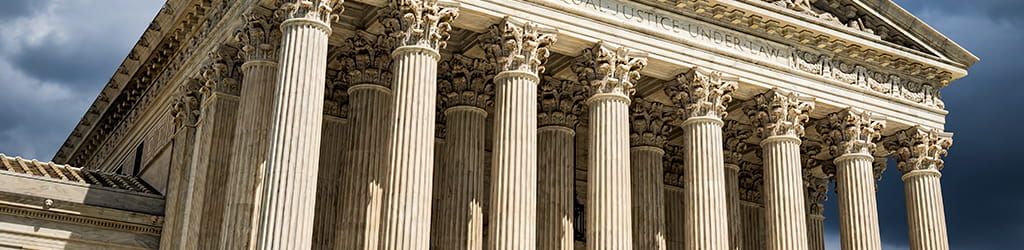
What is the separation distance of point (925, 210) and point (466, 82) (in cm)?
1782

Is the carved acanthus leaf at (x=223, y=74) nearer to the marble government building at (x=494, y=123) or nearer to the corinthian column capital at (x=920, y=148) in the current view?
the marble government building at (x=494, y=123)

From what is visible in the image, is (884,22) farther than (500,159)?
Yes

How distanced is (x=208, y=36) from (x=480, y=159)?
970cm

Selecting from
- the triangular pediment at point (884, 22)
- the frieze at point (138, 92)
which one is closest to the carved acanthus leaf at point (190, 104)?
the frieze at point (138, 92)

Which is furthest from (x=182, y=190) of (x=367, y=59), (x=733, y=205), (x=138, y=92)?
(x=733, y=205)

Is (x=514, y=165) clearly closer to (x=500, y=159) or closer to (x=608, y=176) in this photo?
(x=500, y=159)

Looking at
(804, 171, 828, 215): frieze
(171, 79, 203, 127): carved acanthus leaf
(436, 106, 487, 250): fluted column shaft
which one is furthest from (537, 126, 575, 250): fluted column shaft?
(804, 171, 828, 215): frieze

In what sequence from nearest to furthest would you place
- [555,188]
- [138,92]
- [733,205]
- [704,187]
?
1. [704,187]
2. [555,188]
3. [733,205]
4. [138,92]

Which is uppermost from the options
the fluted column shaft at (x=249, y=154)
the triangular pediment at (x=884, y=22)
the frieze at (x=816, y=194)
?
the triangular pediment at (x=884, y=22)

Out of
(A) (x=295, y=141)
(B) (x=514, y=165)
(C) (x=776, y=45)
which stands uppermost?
(C) (x=776, y=45)

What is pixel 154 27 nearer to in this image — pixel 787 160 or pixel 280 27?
pixel 280 27

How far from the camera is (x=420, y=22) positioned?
31266 millimetres

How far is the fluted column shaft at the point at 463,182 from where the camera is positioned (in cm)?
3369

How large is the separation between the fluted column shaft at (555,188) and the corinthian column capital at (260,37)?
10.2m
